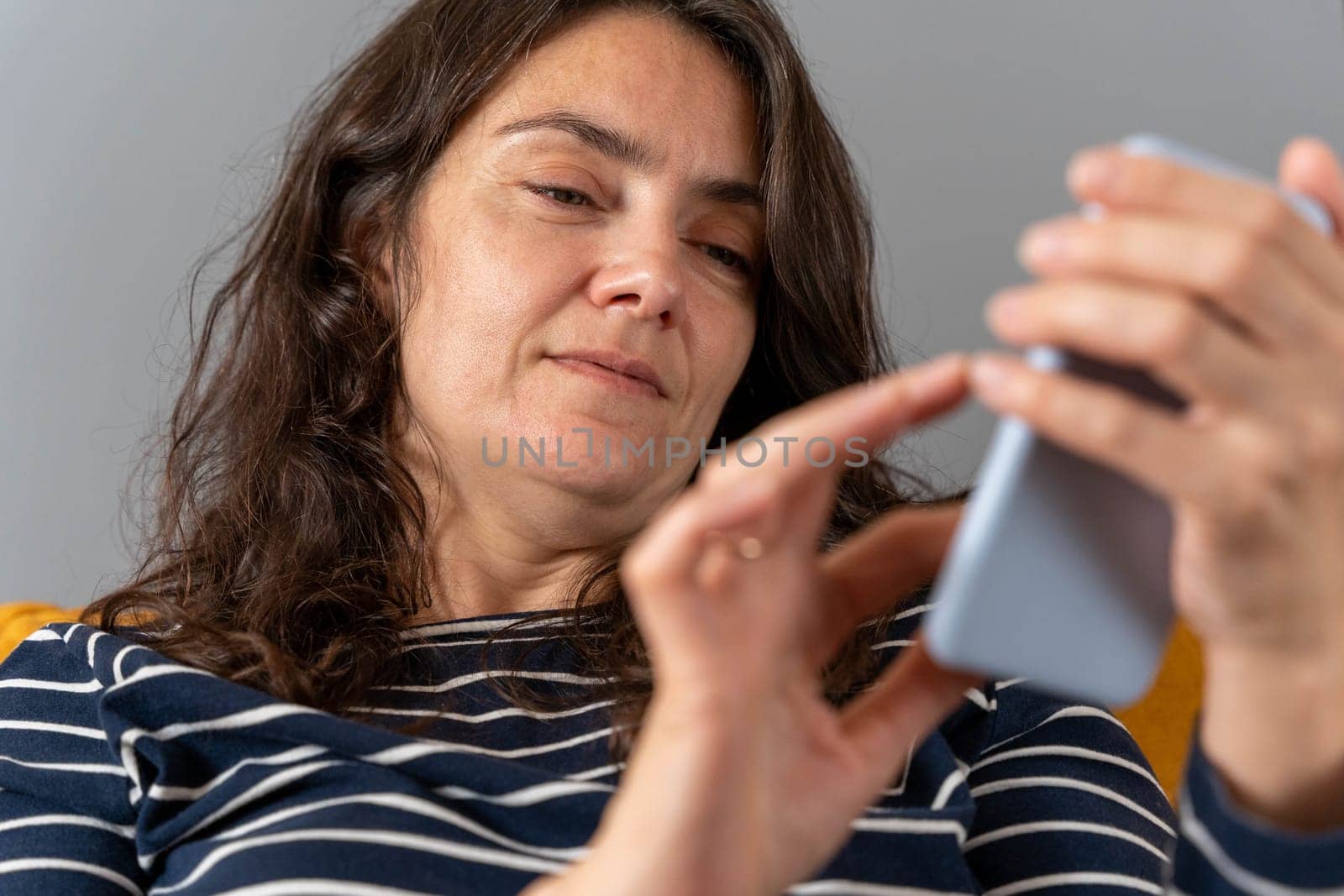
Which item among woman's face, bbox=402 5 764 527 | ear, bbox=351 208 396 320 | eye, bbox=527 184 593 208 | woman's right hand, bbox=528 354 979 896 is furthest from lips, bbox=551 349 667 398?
woman's right hand, bbox=528 354 979 896

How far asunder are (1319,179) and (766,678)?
34 centimetres

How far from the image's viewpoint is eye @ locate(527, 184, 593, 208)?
114 centimetres

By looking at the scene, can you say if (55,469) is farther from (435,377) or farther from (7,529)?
(435,377)

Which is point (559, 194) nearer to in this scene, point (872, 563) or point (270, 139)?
point (872, 563)

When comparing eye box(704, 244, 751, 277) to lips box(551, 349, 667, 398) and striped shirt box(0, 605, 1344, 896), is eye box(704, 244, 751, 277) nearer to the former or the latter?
lips box(551, 349, 667, 398)

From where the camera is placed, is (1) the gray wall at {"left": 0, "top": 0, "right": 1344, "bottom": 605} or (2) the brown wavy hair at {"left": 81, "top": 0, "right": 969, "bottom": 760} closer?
(2) the brown wavy hair at {"left": 81, "top": 0, "right": 969, "bottom": 760}

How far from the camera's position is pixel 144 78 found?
162 centimetres

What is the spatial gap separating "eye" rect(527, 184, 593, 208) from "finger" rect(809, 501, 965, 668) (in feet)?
1.79

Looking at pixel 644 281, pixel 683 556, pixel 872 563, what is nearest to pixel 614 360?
pixel 644 281

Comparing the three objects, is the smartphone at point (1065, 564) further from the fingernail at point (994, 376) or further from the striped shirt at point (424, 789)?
the striped shirt at point (424, 789)

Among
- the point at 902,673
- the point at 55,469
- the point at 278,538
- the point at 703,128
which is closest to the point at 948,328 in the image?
the point at 703,128

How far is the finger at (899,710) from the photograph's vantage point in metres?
0.71

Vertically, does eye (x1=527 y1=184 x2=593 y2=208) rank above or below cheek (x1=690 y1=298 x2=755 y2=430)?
above

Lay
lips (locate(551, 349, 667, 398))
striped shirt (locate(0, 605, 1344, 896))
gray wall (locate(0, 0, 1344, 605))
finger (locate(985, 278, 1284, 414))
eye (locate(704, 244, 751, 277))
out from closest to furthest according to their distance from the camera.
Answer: finger (locate(985, 278, 1284, 414)) → striped shirt (locate(0, 605, 1344, 896)) → lips (locate(551, 349, 667, 398)) → eye (locate(704, 244, 751, 277)) → gray wall (locate(0, 0, 1344, 605))
